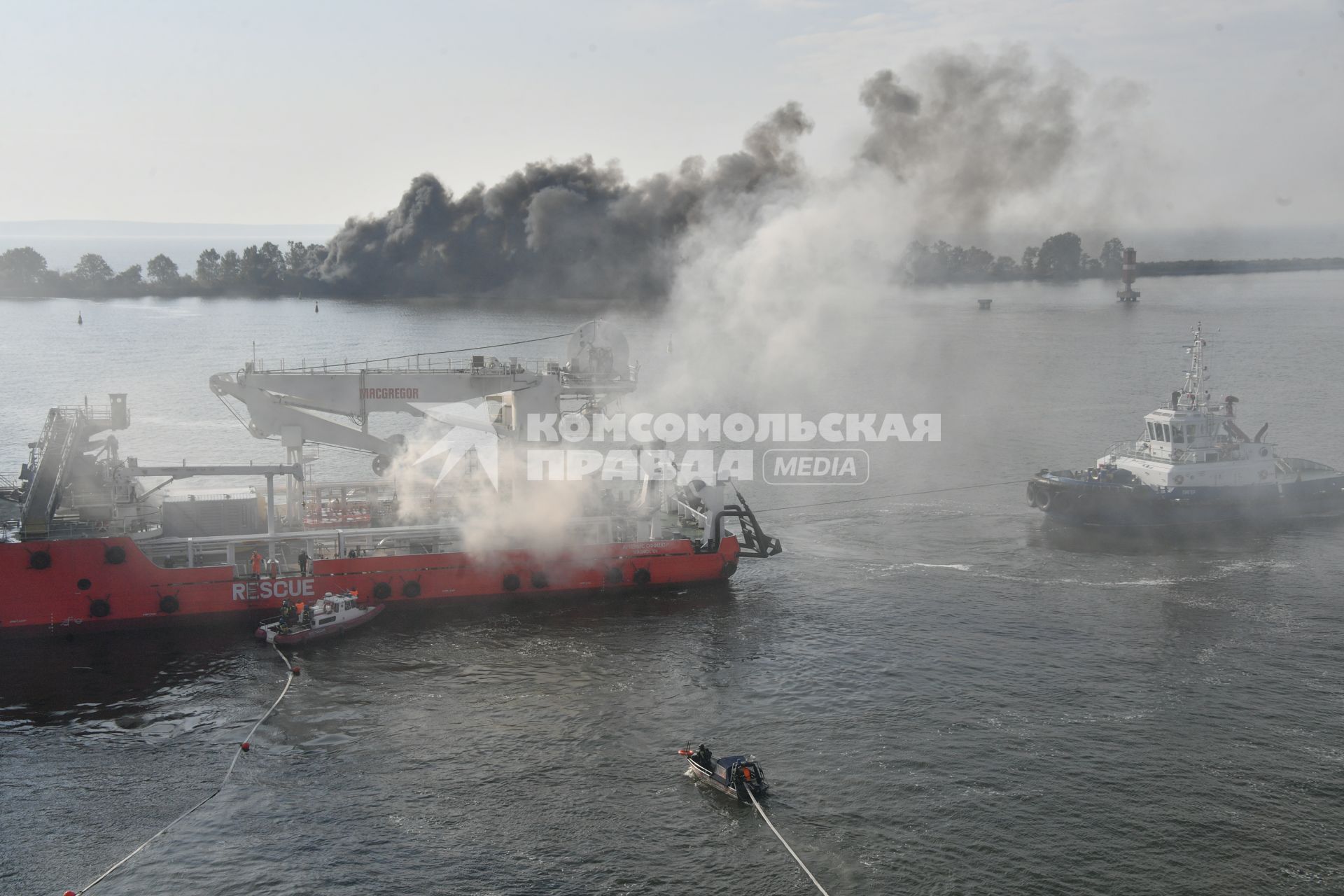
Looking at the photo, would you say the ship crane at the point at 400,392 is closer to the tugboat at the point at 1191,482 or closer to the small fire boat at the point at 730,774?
the small fire boat at the point at 730,774

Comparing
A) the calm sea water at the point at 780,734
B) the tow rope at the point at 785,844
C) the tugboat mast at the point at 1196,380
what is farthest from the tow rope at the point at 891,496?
the tow rope at the point at 785,844

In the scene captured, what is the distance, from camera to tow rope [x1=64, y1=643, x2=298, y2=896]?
26281 millimetres

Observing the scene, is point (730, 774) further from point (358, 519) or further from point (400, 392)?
point (400, 392)

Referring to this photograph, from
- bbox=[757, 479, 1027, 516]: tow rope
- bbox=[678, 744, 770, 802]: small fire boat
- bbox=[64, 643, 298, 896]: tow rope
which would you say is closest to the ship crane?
bbox=[64, 643, 298, 896]: tow rope

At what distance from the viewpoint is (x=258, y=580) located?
43281 millimetres

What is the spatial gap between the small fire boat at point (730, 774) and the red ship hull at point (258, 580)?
1678 cm

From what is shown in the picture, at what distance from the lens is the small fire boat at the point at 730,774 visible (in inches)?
1179

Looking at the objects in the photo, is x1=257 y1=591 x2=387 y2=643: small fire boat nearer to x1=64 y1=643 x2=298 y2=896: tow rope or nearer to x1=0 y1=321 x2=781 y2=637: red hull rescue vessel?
x1=64 y1=643 x2=298 y2=896: tow rope

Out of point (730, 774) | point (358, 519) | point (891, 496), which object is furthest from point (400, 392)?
point (891, 496)

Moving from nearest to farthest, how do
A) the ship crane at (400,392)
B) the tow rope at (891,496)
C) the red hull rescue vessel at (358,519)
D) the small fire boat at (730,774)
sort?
the small fire boat at (730,774) < the red hull rescue vessel at (358,519) < the ship crane at (400,392) < the tow rope at (891,496)

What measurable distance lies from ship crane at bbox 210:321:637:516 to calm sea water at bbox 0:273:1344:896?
414 inches

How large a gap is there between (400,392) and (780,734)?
26068mm

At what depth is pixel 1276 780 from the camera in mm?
31516

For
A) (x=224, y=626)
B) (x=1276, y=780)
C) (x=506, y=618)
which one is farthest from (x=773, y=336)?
(x=1276, y=780)
